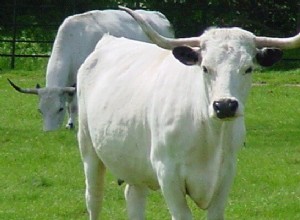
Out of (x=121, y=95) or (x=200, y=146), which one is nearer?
(x=200, y=146)

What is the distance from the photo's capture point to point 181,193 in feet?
22.8

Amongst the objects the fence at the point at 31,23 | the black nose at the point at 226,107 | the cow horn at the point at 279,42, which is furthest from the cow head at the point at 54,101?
the black nose at the point at 226,107

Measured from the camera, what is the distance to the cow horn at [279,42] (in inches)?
268

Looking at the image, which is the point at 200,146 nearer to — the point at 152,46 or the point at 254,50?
the point at 254,50

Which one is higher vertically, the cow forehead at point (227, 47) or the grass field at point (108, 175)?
the cow forehead at point (227, 47)

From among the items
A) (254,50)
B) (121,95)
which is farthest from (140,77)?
(254,50)

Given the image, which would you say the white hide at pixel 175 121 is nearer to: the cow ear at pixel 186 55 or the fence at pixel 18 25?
the cow ear at pixel 186 55

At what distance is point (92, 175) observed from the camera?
8547mm

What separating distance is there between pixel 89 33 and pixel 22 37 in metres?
10.4

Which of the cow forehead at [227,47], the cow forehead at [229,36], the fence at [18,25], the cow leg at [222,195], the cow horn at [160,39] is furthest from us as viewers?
the fence at [18,25]

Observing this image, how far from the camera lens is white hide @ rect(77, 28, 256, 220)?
21.5 ft

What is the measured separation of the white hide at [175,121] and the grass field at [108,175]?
6.22 feet

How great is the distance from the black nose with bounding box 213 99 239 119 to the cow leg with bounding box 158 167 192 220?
2.51 ft

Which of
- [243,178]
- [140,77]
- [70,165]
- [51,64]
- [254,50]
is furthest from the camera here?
[51,64]
